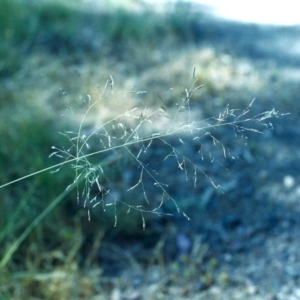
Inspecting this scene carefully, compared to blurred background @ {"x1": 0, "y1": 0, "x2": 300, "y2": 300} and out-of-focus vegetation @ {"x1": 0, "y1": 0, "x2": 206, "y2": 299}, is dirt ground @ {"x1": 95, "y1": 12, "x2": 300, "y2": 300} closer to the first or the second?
blurred background @ {"x1": 0, "y1": 0, "x2": 300, "y2": 300}

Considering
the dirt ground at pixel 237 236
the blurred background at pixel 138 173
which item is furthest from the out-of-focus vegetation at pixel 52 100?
the dirt ground at pixel 237 236

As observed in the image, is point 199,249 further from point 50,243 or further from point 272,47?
point 272,47

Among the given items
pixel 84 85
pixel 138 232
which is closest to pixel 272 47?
pixel 84 85

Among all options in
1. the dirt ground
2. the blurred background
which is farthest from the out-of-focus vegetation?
the dirt ground

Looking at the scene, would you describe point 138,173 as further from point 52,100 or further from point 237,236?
point 52,100

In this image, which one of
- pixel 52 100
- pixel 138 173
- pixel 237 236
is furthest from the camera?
pixel 52 100

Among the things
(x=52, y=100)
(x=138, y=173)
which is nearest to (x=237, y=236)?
(x=138, y=173)

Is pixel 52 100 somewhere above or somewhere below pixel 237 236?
above

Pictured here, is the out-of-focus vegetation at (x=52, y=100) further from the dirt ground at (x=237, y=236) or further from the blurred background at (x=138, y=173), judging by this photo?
the dirt ground at (x=237, y=236)
